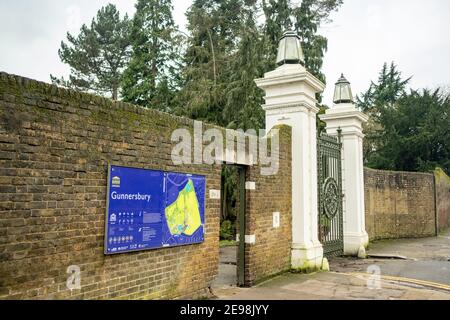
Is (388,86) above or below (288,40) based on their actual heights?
above

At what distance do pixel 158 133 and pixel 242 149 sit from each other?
1904mm

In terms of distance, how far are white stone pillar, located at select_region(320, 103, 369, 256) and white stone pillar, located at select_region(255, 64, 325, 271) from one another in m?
2.77

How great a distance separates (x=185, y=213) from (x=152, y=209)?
66 centimetres

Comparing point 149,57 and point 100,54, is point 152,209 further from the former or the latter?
point 100,54

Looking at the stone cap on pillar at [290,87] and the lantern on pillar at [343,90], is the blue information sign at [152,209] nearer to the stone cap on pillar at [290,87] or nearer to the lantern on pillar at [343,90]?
the stone cap on pillar at [290,87]

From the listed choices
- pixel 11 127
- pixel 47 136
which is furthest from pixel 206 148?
pixel 11 127

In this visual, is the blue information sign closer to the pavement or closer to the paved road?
the pavement

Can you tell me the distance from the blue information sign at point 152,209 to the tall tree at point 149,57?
48.6 ft

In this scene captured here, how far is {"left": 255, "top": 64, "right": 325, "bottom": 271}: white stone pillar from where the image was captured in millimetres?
8062

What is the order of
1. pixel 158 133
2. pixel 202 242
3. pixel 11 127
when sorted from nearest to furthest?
pixel 11 127, pixel 158 133, pixel 202 242

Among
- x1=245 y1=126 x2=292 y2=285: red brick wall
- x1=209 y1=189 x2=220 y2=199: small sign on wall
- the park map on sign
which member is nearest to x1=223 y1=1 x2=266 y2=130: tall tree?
x1=245 y1=126 x2=292 y2=285: red brick wall

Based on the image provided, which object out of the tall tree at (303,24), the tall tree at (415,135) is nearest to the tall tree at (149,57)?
the tall tree at (303,24)

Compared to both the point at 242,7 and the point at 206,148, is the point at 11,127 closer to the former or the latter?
the point at 206,148

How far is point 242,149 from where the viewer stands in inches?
262
